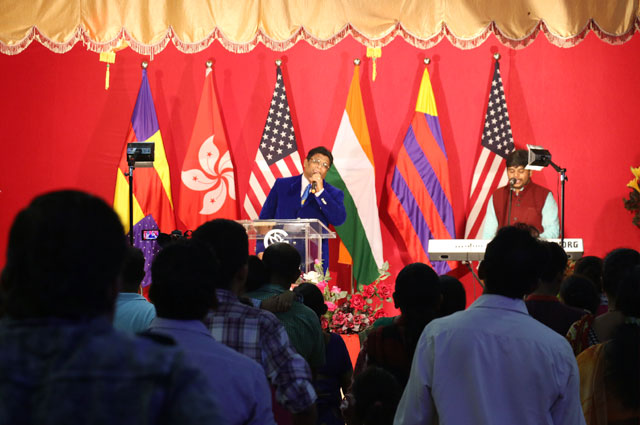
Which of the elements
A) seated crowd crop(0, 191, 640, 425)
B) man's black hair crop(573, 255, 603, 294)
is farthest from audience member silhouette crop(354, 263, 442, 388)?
man's black hair crop(573, 255, 603, 294)

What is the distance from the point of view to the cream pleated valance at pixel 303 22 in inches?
285

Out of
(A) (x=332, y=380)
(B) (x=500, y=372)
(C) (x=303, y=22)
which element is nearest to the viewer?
(B) (x=500, y=372)

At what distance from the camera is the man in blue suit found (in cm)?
667

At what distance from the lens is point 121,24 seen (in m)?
7.39

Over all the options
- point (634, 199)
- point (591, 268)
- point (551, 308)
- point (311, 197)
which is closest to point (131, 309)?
point (551, 308)

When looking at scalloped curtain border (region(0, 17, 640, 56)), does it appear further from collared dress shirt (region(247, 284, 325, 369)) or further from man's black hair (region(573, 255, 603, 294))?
collared dress shirt (region(247, 284, 325, 369))

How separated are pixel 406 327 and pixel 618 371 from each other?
2.19 ft

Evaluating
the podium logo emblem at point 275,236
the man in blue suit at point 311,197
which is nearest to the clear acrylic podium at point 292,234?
the podium logo emblem at point 275,236

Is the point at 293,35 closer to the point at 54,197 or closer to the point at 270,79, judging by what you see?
the point at 270,79

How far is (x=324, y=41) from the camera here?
7410 mm

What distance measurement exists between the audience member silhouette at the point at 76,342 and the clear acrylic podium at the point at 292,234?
→ 169 inches

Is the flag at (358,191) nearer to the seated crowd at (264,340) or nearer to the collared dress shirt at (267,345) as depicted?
the seated crowd at (264,340)

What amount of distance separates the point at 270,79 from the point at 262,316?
625 centimetres

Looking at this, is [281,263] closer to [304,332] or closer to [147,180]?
[304,332]
